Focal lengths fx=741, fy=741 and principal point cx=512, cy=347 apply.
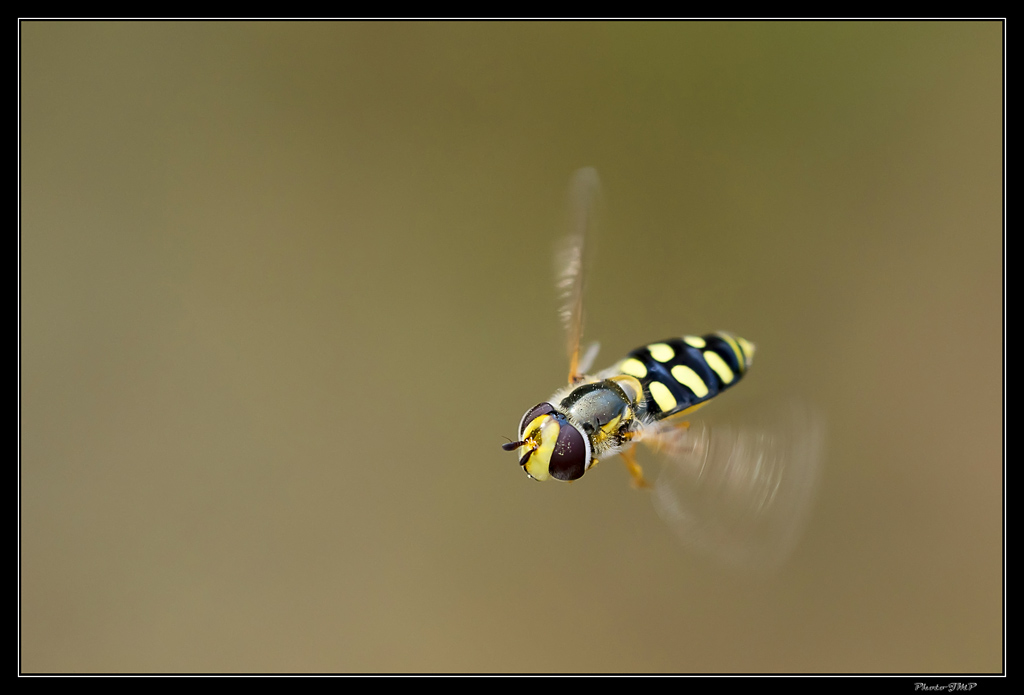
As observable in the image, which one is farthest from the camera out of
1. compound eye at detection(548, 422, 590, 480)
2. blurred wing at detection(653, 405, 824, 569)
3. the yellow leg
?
the yellow leg

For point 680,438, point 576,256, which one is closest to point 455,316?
point 576,256

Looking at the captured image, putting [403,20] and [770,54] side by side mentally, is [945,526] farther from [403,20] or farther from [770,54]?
[403,20]

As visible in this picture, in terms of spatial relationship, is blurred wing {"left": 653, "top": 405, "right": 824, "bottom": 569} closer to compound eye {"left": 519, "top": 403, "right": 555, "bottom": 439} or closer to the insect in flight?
the insect in flight

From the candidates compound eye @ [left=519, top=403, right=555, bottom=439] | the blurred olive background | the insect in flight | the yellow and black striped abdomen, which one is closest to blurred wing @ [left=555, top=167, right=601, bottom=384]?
the insect in flight

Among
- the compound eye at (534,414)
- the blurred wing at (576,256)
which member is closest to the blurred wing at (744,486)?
the compound eye at (534,414)

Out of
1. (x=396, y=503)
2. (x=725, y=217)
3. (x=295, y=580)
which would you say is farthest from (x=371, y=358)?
(x=725, y=217)

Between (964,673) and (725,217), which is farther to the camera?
(725,217)

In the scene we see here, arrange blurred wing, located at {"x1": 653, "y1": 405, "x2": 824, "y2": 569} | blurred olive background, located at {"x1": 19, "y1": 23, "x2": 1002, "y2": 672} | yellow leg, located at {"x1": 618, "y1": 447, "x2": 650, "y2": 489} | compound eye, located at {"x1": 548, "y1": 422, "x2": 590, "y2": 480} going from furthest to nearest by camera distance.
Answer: blurred olive background, located at {"x1": 19, "y1": 23, "x2": 1002, "y2": 672}
yellow leg, located at {"x1": 618, "y1": 447, "x2": 650, "y2": 489}
compound eye, located at {"x1": 548, "y1": 422, "x2": 590, "y2": 480}
blurred wing, located at {"x1": 653, "y1": 405, "x2": 824, "y2": 569}
